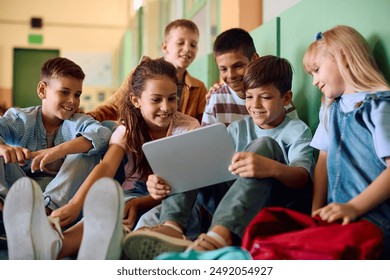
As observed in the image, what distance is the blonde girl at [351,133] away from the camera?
0.95 metres

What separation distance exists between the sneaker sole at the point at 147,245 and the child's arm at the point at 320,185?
0.35 meters

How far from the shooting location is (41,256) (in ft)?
3.16

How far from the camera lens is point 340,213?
928 mm

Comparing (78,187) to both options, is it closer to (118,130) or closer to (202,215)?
(118,130)

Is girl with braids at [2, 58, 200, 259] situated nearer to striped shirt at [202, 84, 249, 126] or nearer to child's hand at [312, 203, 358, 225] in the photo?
striped shirt at [202, 84, 249, 126]

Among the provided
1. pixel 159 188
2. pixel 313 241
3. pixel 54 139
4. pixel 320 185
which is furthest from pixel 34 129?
pixel 313 241

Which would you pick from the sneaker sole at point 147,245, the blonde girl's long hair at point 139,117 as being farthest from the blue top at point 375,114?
the blonde girl's long hair at point 139,117

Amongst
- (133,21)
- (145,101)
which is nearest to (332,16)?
(145,101)

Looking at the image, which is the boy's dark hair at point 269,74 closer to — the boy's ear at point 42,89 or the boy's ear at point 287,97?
the boy's ear at point 287,97

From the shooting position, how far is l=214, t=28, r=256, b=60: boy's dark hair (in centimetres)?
163

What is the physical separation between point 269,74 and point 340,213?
1.70ft

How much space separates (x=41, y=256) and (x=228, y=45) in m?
0.93

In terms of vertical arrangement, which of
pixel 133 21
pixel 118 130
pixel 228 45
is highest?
pixel 133 21

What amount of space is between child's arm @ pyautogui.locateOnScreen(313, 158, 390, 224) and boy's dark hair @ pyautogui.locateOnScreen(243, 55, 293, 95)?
472mm
